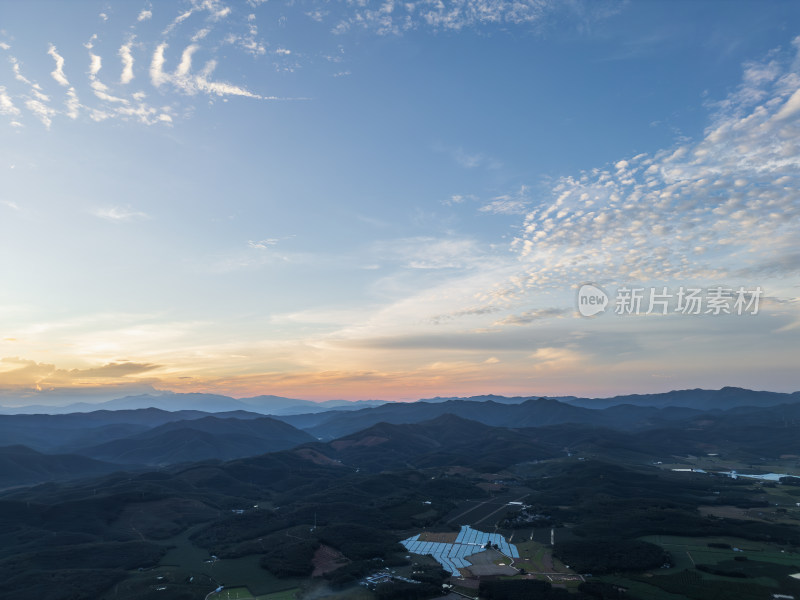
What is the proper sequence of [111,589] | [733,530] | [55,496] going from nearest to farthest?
[111,589], [733,530], [55,496]

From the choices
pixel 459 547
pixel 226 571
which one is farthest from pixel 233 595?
pixel 459 547

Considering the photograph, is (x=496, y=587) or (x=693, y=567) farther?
(x=693, y=567)

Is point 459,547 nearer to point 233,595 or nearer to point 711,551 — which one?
point 233,595

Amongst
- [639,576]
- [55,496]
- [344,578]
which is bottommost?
[55,496]

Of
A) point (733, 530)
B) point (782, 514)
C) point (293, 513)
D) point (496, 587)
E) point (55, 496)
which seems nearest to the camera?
point (496, 587)

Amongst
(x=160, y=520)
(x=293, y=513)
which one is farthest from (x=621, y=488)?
(x=160, y=520)

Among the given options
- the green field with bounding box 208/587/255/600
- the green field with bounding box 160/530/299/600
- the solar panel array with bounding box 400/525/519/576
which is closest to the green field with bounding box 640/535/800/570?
the solar panel array with bounding box 400/525/519/576

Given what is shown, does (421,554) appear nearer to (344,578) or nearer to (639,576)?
(344,578)

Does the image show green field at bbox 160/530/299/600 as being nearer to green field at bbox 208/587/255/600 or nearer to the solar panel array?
green field at bbox 208/587/255/600
